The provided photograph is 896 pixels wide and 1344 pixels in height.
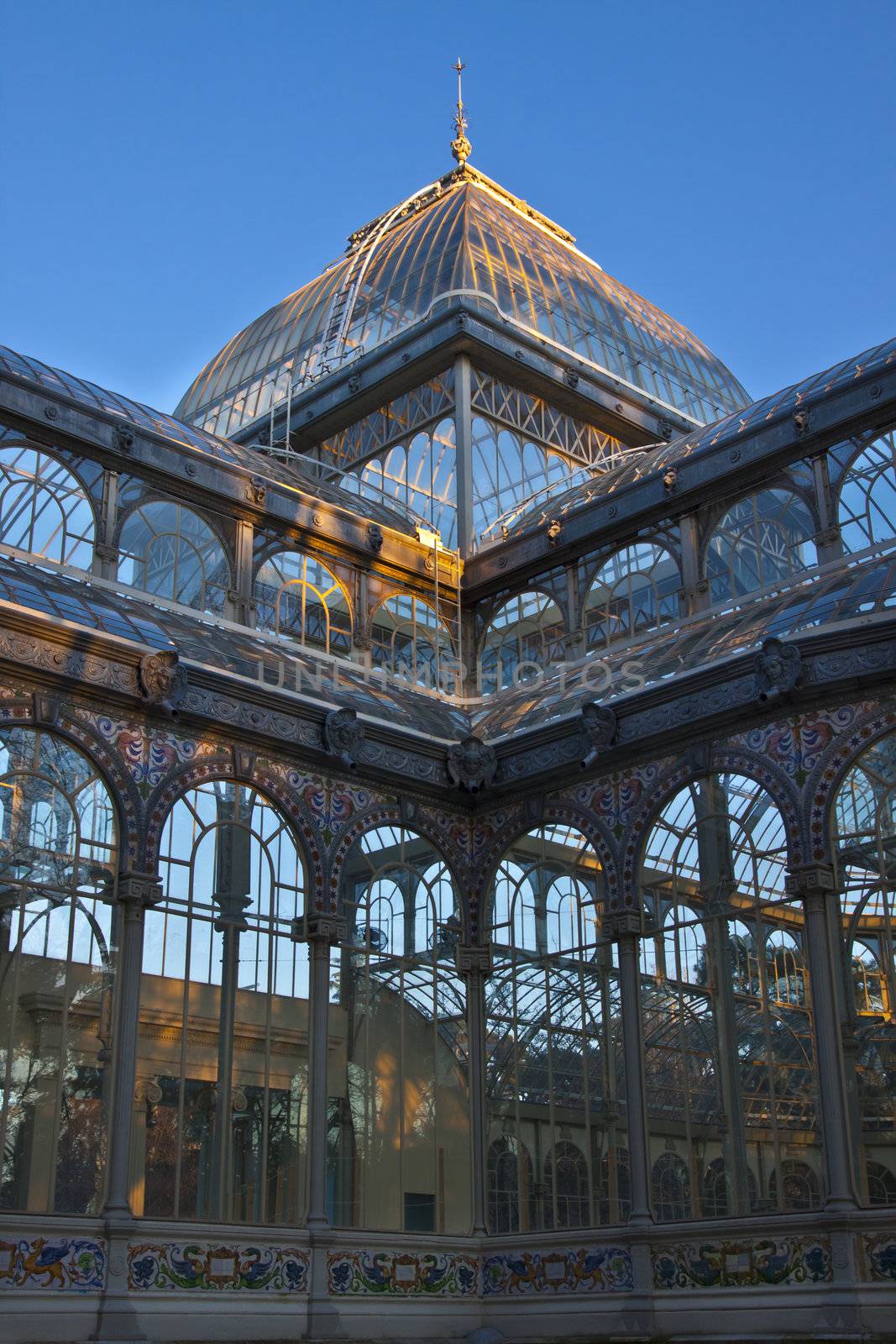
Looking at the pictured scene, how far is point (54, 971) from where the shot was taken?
862 inches

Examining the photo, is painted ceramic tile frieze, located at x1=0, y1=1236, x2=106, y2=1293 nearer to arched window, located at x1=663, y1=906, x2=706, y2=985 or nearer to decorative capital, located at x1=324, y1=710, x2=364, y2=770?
decorative capital, located at x1=324, y1=710, x2=364, y2=770

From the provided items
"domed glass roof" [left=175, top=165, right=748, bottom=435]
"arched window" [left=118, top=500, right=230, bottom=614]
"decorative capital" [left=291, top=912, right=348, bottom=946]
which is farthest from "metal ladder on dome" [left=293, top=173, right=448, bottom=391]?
"decorative capital" [left=291, top=912, right=348, bottom=946]

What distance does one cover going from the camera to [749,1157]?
22516 millimetres

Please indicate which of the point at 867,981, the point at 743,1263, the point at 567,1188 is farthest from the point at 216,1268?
the point at 867,981

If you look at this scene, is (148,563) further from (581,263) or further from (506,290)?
(581,263)

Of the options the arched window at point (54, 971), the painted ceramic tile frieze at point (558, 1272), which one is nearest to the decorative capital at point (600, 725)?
the painted ceramic tile frieze at point (558, 1272)

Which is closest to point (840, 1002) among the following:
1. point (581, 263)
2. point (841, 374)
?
point (841, 374)

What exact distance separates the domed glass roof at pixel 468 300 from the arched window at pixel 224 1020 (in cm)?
1963

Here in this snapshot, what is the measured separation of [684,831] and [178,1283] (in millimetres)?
9650

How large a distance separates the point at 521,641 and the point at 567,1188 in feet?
41.3

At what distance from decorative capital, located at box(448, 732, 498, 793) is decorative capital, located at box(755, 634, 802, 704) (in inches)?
220

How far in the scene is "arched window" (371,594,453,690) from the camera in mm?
33500

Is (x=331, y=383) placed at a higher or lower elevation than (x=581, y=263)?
lower

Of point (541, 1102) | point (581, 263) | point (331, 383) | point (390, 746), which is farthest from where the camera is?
point (581, 263)
